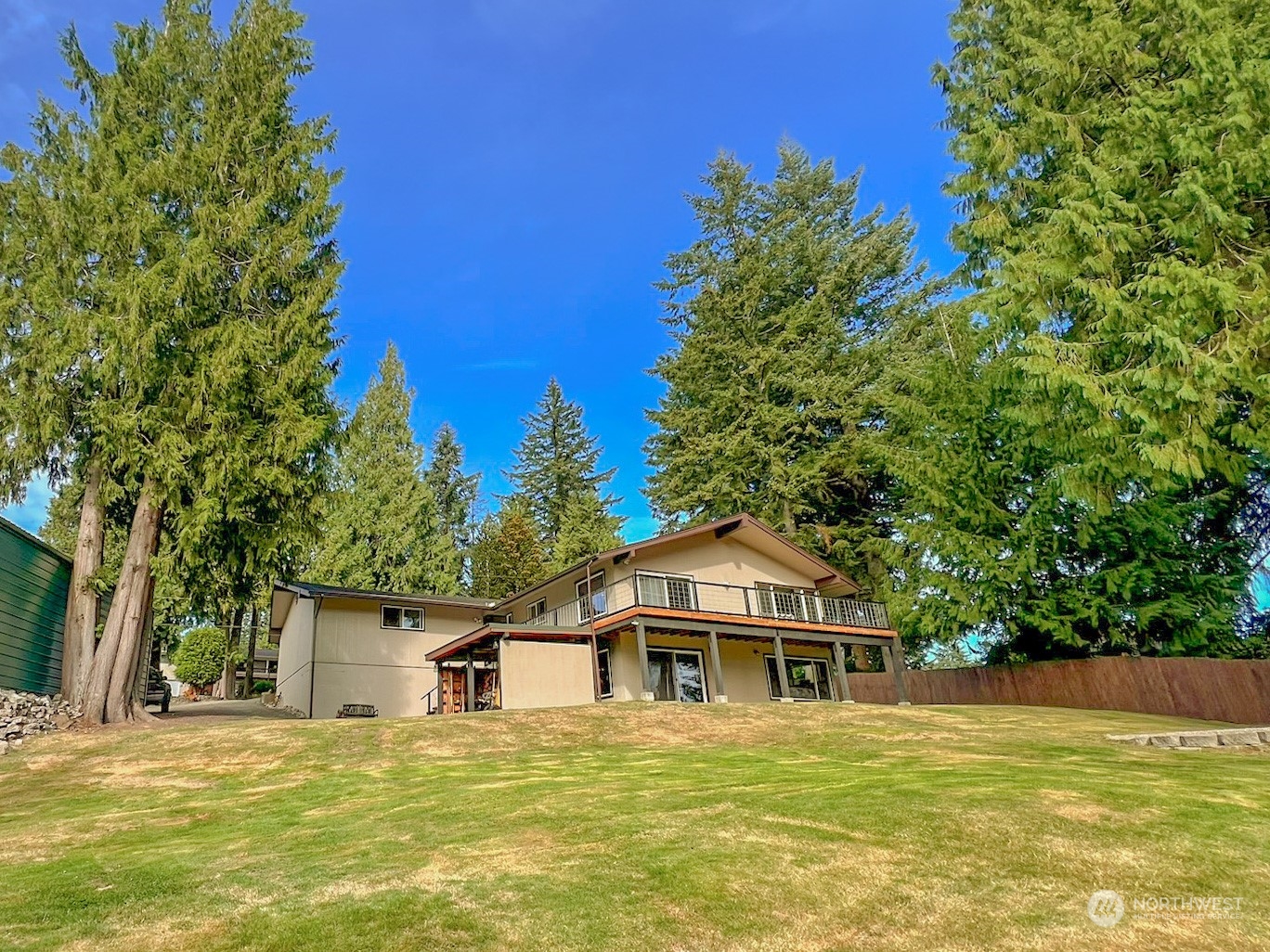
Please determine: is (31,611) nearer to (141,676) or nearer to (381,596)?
(141,676)

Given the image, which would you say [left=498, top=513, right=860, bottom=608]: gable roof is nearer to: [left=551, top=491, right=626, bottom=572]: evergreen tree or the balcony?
the balcony

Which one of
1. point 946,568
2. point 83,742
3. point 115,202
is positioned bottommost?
point 83,742

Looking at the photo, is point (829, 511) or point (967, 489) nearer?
point (967, 489)

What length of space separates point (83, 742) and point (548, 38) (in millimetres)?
23027

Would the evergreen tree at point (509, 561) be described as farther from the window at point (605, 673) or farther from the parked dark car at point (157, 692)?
the parked dark car at point (157, 692)

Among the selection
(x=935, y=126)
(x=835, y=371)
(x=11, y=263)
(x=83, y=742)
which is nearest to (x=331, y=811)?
(x=83, y=742)

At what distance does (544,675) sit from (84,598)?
32.5 feet

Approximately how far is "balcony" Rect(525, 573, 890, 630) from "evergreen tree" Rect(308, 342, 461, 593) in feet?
38.2

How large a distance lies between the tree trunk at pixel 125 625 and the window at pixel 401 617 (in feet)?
31.3

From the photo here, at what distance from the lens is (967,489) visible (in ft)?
64.7

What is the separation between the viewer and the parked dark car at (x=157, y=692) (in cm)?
1722

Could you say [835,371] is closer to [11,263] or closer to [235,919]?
[11,263]

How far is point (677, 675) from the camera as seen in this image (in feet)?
66.9
